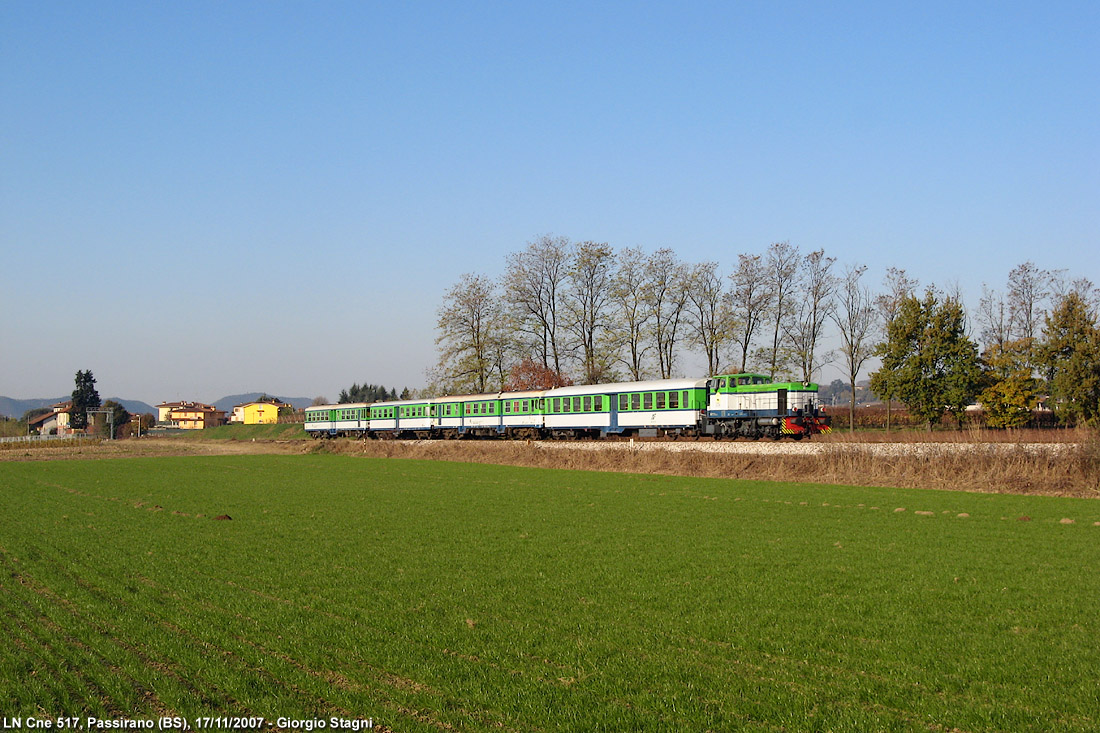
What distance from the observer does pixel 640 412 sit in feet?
161

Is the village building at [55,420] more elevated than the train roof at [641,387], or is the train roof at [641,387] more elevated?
the train roof at [641,387]

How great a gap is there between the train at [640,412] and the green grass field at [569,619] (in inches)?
856

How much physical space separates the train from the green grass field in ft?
71.3

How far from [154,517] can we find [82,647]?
13.4m

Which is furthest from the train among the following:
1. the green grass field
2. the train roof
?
the green grass field

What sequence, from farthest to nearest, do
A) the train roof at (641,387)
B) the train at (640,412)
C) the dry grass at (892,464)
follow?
the train roof at (641,387) < the train at (640,412) < the dry grass at (892,464)

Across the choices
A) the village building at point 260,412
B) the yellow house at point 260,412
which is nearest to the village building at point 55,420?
the village building at point 260,412

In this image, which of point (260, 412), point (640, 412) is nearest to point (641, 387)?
point (640, 412)

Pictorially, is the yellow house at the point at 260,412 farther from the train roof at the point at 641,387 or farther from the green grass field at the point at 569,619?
the green grass field at the point at 569,619

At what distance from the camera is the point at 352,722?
6.68m

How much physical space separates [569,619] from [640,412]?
39445 mm

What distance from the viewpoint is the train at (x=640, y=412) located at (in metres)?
42.7

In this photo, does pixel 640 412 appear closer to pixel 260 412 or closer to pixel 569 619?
pixel 569 619

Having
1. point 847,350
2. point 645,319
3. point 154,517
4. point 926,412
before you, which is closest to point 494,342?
point 645,319
